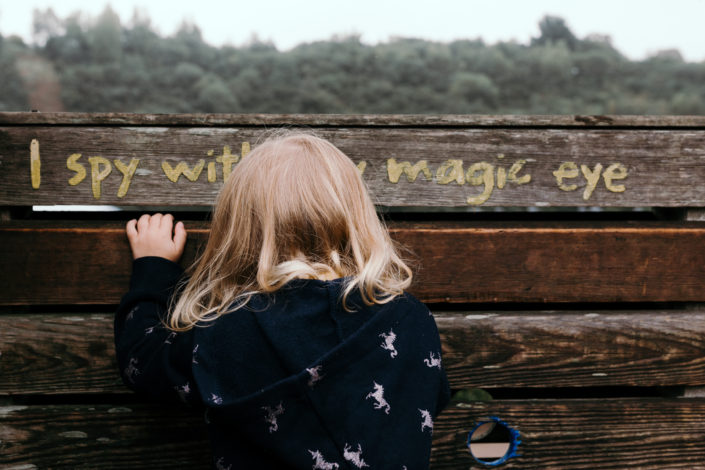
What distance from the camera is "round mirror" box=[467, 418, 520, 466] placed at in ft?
4.47

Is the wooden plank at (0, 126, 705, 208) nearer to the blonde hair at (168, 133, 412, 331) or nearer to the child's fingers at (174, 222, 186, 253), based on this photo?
the child's fingers at (174, 222, 186, 253)

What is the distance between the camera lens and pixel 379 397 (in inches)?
36.8

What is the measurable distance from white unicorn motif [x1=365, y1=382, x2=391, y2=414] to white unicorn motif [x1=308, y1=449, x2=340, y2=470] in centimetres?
13

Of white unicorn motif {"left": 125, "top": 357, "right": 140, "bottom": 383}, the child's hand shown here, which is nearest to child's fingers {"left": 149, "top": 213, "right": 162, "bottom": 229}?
the child's hand

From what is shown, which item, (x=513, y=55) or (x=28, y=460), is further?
(x=513, y=55)

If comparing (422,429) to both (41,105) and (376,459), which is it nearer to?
(376,459)

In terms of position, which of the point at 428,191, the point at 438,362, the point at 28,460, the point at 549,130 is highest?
the point at 549,130

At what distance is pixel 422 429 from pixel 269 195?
57 cm

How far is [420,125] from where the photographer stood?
1.32 metres

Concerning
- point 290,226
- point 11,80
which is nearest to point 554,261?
→ point 290,226

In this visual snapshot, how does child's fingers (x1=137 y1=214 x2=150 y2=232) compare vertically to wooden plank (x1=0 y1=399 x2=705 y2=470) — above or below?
above

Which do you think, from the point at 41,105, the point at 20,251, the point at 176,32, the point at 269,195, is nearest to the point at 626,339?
the point at 269,195

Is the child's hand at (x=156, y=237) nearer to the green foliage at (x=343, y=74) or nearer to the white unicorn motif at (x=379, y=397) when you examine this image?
the white unicorn motif at (x=379, y=397)

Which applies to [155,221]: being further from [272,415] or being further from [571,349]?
[571,349]
